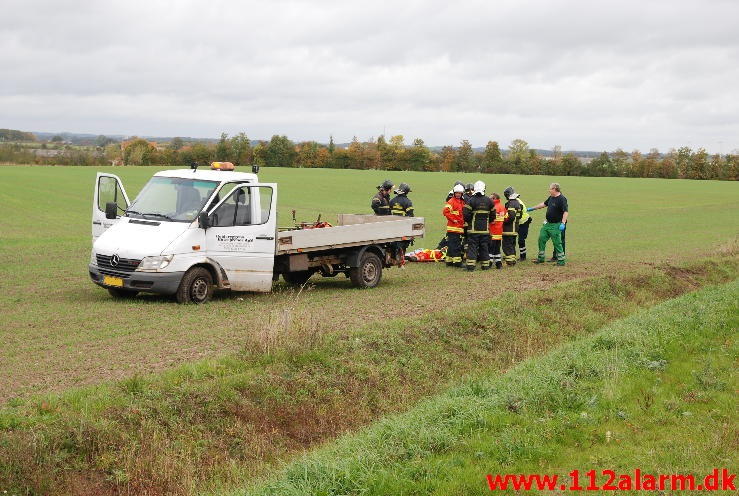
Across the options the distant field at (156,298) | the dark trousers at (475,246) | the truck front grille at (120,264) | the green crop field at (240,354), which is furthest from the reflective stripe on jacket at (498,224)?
the truck front grille at (120,264)

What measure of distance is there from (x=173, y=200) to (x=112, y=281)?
1.86 meters

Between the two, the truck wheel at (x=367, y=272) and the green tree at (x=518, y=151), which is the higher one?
the green tree at (x=518, y=151)

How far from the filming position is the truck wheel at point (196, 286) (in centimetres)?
1407

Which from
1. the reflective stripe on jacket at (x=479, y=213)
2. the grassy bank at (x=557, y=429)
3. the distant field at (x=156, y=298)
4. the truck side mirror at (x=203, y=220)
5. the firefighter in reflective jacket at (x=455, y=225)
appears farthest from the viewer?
the firefighter in reflective jacket at (x=455, y=225)

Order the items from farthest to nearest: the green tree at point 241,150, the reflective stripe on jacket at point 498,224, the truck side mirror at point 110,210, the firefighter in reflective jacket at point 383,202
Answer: the green tree at point 241,150
the firefighter in reflective jacket at point 383,202
the reflective stripe on jacket at point 498,224
the truck side mirror at point 110,210

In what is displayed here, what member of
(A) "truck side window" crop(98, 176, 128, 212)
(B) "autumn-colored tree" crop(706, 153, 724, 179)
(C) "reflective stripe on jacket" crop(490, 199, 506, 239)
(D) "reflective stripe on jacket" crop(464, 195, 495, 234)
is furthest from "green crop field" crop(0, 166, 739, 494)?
(B) "autumn-colored tree" crop(706, 153, 724, 179)

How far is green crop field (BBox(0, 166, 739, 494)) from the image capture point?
7.62m

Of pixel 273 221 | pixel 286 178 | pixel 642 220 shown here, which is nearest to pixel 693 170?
pixel 286 178

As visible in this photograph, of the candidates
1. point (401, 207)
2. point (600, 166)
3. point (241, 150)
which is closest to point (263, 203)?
point (401, 207)

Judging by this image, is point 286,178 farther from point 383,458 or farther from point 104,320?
point 383,458

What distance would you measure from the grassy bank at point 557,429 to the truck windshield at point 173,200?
6.72m

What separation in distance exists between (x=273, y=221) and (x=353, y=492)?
30.4 feet

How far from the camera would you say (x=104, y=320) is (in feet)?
40.7

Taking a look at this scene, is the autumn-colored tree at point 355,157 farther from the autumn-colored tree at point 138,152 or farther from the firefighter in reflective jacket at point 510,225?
the firefighter in reflective jacket at point 510,225
